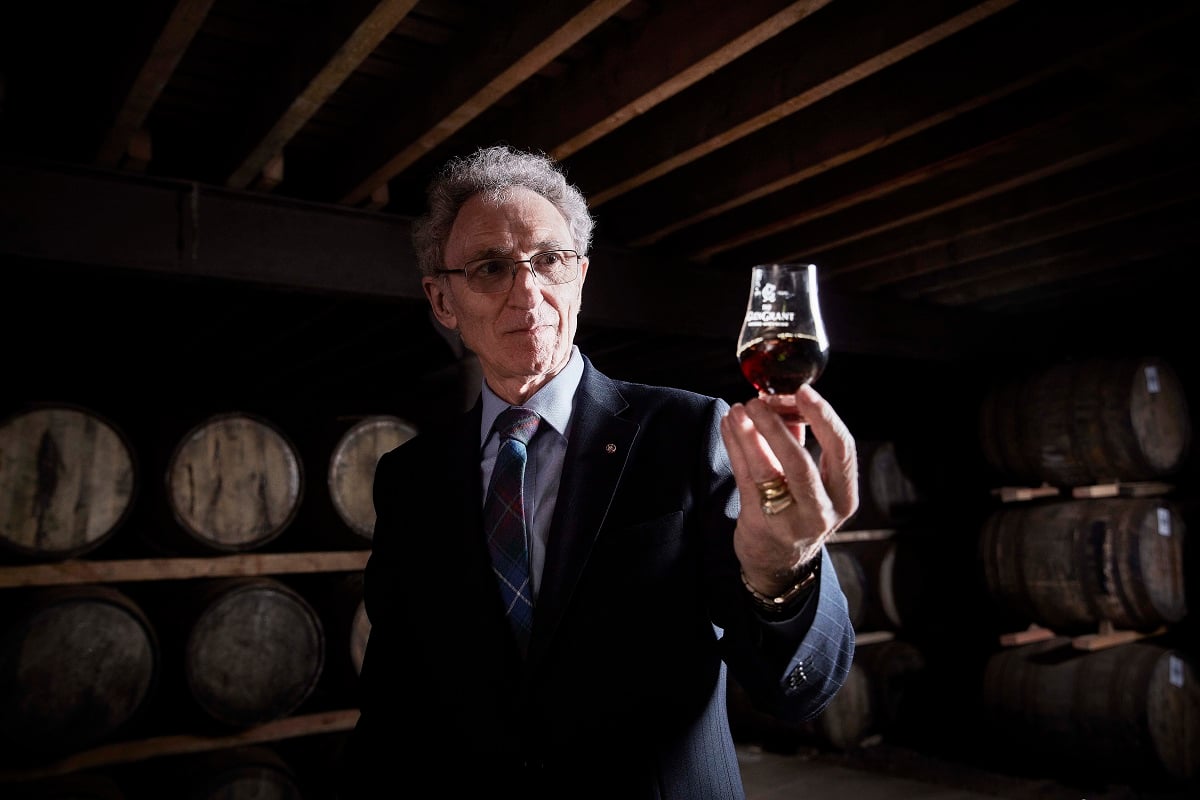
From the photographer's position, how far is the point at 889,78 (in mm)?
3406

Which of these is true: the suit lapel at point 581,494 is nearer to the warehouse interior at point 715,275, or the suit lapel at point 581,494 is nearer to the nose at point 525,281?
the nose at point 525,281

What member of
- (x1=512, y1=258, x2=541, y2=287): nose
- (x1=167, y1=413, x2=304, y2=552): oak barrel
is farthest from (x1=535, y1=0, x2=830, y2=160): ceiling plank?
(x1=167, y1=413, x2=304, y2=552): oak barrel

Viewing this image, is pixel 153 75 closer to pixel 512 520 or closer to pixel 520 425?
pixel 520 425

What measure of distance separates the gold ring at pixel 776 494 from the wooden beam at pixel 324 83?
199cm

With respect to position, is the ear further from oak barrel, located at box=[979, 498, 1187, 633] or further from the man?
oak barrel, located at box=[979, 498, 1187, 633]

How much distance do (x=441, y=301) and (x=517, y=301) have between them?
316 millimetres

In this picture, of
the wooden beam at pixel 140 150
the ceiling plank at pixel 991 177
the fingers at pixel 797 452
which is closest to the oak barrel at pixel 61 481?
the wooden beam at pixel 140 150

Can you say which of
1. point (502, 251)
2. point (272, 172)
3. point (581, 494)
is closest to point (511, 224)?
point (502, 251)

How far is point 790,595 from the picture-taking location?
129cm

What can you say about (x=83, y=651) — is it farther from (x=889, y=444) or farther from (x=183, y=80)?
(x=889, y=444)

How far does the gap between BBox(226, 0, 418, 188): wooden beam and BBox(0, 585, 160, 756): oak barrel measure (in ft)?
6.01

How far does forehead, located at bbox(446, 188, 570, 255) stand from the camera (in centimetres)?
167

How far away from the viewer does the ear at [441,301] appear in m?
1.86

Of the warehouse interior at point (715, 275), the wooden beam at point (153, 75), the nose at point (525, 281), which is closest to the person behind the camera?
the nose at point (525, 281)
